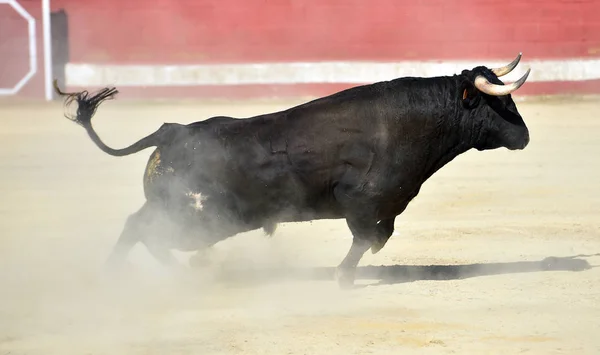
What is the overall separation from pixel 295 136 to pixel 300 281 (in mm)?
689

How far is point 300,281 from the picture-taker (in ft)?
16.5

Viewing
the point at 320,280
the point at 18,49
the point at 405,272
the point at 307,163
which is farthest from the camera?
the point at 18,49

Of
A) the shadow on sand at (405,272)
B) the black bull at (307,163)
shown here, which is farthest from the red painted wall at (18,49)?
the black bull at (307,163)

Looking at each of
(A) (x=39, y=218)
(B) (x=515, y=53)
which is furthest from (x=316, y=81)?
(A) (x=39, y=218)

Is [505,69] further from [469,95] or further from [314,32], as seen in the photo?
[314,32]

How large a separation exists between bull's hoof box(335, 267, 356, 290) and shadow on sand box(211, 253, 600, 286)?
0.68 feet

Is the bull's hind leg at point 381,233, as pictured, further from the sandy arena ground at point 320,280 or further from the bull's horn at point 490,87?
the bull's horn at point 490,87

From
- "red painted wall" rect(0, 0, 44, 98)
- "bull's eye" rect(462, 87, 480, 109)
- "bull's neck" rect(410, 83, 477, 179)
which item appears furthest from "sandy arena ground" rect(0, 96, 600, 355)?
"red painted wall" rect(0, 0, 44, 98)

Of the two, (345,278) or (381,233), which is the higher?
(381,233)

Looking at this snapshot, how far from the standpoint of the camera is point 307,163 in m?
4.75

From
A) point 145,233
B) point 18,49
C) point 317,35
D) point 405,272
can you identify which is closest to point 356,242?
point 405,272

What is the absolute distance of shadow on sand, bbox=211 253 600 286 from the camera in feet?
16.7

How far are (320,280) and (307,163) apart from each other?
0.61m

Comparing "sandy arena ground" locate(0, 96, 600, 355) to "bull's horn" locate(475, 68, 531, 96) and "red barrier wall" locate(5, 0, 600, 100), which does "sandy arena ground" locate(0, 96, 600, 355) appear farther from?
"red barrier wall" locate(5, 0, 600, 100)
